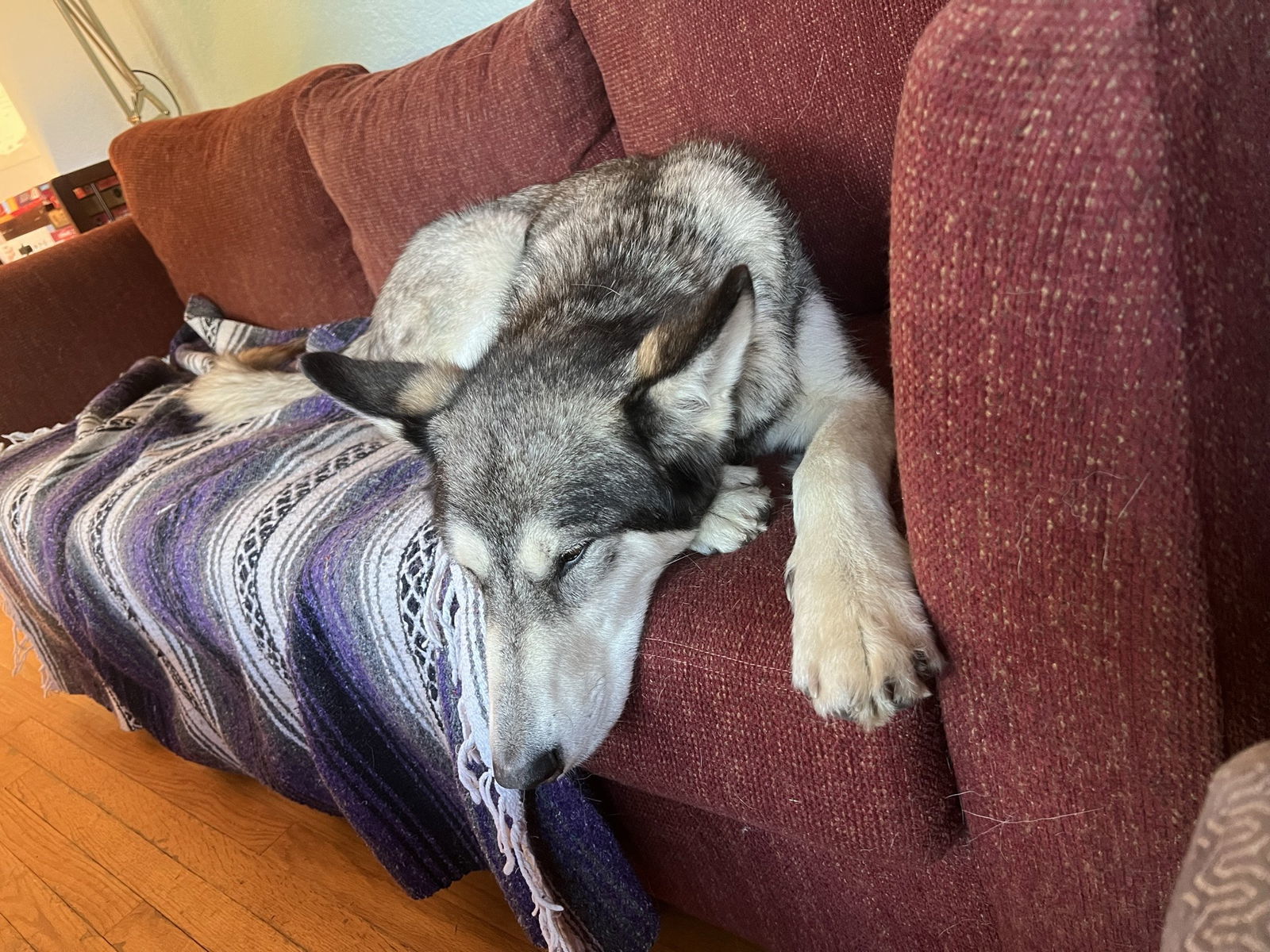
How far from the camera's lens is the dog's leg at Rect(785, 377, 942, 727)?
88 centimetres

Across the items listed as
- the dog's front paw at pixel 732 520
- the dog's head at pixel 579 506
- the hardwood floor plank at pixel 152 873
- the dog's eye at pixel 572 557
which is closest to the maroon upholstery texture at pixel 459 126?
the dog's head at pixel 579 506

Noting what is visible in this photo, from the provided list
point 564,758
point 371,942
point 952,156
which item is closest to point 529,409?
point 564,758

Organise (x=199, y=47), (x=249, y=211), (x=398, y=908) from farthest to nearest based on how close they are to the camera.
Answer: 1. (x=199, y=47)
2. (x=249, y=211)
3. (x=398, y=908)

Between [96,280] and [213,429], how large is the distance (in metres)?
1.45

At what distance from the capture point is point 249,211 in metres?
2.85

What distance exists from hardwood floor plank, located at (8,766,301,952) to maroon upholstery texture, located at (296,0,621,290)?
1.83m

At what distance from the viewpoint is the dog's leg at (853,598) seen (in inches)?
34.7

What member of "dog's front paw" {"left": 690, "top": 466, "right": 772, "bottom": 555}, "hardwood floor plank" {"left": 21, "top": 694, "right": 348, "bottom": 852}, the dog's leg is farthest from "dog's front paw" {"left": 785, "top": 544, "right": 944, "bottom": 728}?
"hardwood floor plank" {"left": 21, "top": 694, "right": 348, "bottom": 852}

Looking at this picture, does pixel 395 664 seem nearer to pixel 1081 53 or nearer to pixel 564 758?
pixel 564 758

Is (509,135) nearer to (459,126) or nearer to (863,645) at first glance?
(459,126)

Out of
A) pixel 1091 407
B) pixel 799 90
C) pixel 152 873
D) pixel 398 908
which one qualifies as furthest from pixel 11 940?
pixel 799 90

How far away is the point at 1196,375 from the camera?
0.66 meters

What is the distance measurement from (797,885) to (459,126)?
204 centimetres

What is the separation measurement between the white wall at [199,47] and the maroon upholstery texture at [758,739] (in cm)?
251
